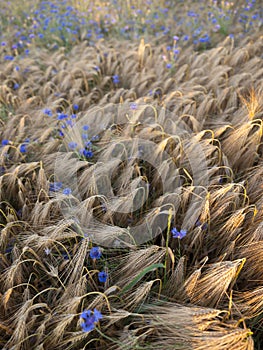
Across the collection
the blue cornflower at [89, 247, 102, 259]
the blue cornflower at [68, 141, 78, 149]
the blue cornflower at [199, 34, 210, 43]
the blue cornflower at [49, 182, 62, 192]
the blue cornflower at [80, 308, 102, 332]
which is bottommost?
the blue cornflower at [89, 247, 102, 259]

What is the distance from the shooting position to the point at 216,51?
4.01 meters

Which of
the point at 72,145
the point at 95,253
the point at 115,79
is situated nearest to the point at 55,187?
the point at 72,145

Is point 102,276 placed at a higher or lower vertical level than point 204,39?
lower

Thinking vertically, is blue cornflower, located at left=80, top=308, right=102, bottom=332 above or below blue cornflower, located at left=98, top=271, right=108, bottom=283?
above

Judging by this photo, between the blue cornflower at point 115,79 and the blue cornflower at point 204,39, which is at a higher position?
the blue cornflower at point 204,39

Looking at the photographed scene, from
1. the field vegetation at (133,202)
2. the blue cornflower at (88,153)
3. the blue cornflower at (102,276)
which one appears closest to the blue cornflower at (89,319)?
the field vegetation at (133,202)

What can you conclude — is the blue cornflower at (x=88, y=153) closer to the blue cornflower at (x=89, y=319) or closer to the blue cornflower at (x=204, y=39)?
the blue cornflower at (x=89, y=319)

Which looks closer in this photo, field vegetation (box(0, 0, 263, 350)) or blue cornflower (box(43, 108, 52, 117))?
field vegetation (box(0, 0, 263, 350))

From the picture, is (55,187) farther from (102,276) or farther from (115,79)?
(115,79)

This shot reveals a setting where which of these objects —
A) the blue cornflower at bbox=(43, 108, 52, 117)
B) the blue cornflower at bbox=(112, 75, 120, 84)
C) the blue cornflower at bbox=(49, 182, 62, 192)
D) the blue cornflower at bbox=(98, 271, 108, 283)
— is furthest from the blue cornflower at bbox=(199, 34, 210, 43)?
the blue cornflower at bbox=(98, 271, 108, 283)

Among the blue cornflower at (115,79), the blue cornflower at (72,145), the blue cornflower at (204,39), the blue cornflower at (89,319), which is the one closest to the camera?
the blue cornflower at (89,319)

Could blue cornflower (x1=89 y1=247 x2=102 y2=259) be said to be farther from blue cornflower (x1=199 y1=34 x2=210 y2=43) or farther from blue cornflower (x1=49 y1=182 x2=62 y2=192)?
Result: blue cornflower (x1=199 y1=34 x2=210 y2=43)

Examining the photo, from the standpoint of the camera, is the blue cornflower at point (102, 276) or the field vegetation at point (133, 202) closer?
the field vegetation at point (133, 202)

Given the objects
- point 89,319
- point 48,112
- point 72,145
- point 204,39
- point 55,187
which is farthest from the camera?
point 204,39
